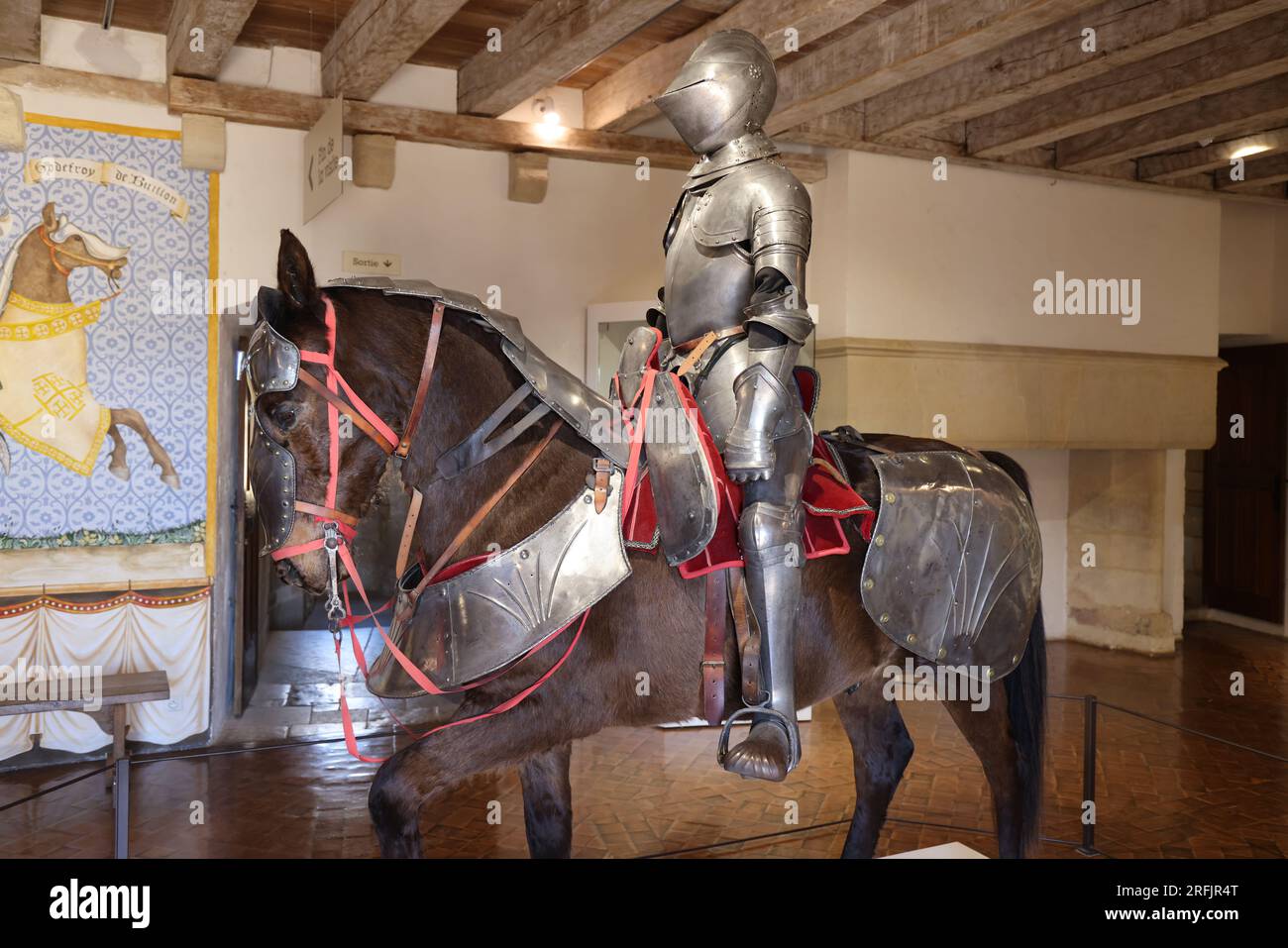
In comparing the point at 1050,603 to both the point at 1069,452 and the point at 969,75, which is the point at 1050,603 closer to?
the point at 1069,452

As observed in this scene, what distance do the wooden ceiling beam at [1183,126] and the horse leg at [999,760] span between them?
184 inches

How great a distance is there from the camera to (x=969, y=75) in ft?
19.7

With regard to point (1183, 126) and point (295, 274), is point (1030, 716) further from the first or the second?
point (1183, 126)

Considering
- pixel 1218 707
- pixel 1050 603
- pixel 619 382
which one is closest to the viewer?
pixel 619 382

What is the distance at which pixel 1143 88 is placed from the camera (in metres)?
5.93

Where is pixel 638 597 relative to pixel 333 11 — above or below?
below

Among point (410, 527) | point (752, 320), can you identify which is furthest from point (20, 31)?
point (752, 320)

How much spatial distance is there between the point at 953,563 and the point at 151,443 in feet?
14.3

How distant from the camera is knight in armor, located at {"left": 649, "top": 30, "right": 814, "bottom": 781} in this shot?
275cm

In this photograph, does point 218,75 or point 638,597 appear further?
point 218,75

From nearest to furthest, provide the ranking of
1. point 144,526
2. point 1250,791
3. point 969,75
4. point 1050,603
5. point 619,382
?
point 619,382, point 1250,791, point 144,526, point 969,75, point 1050,603

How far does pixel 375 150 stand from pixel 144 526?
8.16 feet
